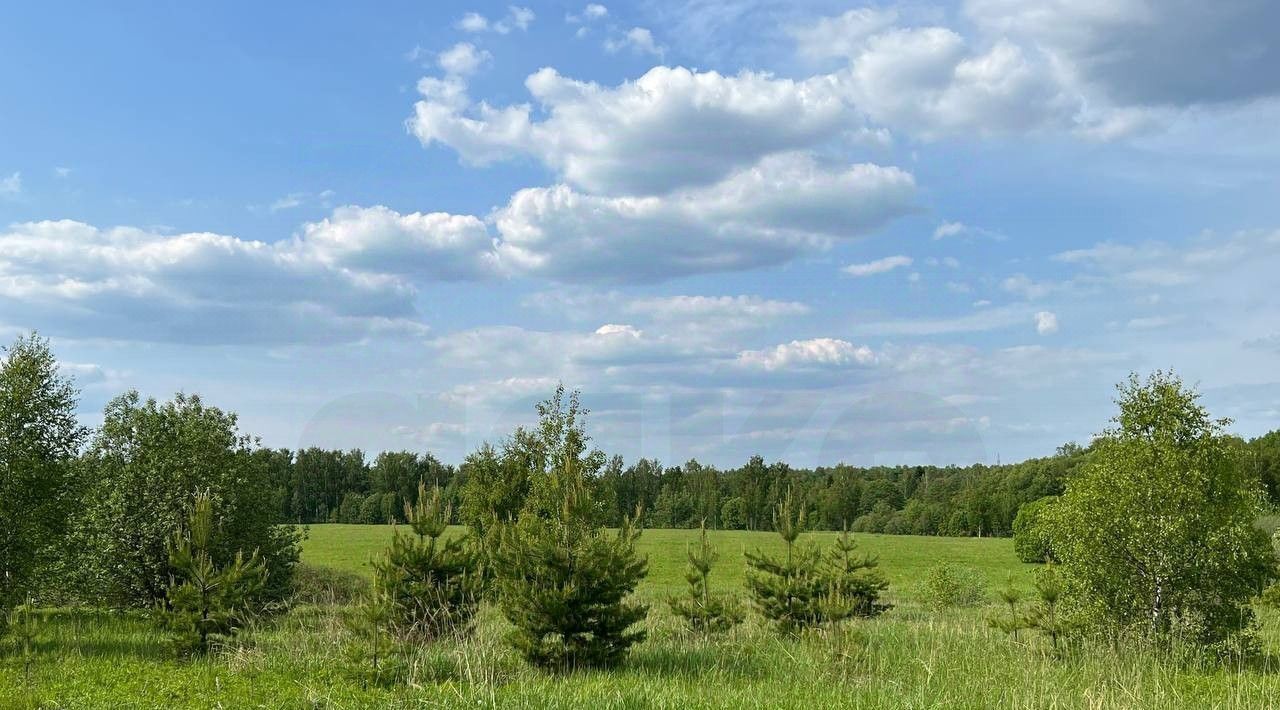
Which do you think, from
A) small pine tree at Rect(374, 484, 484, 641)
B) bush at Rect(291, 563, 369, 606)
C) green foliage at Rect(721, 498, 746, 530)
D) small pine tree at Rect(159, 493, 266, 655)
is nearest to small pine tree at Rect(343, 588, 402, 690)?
small pine tree at Rect(374, 484, 484, 641)

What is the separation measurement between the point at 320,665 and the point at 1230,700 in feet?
45.4

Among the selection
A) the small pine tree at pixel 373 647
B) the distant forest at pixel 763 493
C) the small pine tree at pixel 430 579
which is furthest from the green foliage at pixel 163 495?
the distant forest at pixel 763 493

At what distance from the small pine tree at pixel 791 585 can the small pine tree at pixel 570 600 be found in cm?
430

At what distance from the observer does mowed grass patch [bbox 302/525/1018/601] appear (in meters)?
45.7

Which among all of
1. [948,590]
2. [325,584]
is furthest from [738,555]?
[948,590]

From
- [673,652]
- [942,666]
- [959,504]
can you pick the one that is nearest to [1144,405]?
[942,666]

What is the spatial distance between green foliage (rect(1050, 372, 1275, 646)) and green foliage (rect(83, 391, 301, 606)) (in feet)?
68.4

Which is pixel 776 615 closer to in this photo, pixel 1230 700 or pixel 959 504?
pixel 1230 700

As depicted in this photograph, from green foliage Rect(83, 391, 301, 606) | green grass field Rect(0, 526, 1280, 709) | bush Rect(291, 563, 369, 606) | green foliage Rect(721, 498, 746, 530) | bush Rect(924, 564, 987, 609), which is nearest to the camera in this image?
green grass field Rect(0, 526, 1280, 709)

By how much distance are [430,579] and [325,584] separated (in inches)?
784

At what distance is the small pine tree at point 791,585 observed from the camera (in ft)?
63.4

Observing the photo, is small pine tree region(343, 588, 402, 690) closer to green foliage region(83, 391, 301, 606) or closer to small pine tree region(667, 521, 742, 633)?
small pine tree region(667, 521, 742, 633)

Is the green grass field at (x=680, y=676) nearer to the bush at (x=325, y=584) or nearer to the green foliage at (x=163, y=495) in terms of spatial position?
the green foliage at (x=163, y=495)

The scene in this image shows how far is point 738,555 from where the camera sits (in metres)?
58.9
